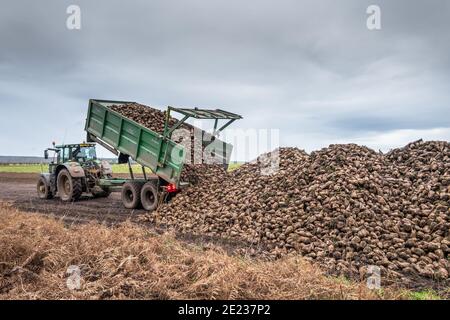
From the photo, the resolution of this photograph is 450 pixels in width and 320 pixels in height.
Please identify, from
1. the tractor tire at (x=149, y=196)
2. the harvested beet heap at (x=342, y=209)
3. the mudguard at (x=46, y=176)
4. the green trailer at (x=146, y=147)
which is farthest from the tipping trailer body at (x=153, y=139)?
the mudguard at (x=46, y=176)

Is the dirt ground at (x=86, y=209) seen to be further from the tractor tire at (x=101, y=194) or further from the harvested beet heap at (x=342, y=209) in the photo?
the harvested beet heap at (x=342, y=209)

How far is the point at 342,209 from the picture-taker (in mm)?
8289

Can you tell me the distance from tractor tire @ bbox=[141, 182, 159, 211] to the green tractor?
109 inches

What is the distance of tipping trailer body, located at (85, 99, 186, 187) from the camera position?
11453mm

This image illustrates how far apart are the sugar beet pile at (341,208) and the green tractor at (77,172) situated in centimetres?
419

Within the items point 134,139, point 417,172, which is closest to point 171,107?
point 134,139

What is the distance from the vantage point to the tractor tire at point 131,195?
42.2 ft

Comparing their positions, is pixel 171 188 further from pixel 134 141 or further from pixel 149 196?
pixel 134 141

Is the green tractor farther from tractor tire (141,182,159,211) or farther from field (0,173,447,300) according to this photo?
field (0,173,447,300)

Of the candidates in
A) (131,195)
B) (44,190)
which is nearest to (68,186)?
(44,190)

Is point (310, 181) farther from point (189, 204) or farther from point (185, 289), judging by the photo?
point (185, 289)

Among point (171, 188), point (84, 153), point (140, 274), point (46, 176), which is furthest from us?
point (46, 176)

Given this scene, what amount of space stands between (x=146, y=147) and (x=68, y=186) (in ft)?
17.4

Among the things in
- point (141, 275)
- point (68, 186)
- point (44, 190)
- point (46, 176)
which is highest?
point (46, 176)
